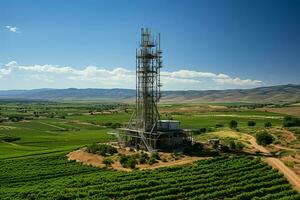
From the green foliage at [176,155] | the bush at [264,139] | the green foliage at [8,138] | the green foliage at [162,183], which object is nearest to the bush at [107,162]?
the green foliage at [162,183]

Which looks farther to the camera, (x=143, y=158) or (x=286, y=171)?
(x=143, y=158)

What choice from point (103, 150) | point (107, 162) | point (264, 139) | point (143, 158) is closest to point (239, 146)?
point (264, 139)

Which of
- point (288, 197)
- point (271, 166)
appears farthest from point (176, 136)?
point (288, 197)

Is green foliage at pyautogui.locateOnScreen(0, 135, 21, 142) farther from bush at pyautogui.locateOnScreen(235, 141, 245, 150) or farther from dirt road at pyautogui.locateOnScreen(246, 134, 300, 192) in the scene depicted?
dirt road at pyautogui.locateOnScreen(246, 134, 300, 192)

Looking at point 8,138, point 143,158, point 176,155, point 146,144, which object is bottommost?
point 8,138

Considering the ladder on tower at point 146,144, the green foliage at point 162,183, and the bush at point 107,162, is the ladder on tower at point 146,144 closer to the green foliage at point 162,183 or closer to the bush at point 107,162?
the bush at point 107,162

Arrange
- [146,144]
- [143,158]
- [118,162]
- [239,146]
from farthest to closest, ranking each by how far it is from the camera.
Answer: 1. [146,144]
2. [239,146]
3. [118,162]
4. [143,158]

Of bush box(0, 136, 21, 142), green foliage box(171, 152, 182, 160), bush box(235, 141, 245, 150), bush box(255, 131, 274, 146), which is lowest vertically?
bush box(0, 136, 21, 142)

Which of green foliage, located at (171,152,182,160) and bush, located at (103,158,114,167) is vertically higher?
green foliage, located at (171,152,182,160)

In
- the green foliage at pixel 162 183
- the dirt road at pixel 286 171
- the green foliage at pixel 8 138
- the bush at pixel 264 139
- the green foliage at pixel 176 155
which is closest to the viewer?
the green foliage at pixel 162 183

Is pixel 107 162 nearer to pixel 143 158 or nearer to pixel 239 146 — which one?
pixel 143 158

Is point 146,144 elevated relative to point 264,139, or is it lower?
lower

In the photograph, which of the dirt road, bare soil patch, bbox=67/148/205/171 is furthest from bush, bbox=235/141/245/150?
bare soil patch, bbox=67/148/205/171

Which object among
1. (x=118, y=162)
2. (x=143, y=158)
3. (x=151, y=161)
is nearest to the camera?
(x=151, y=161)
